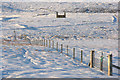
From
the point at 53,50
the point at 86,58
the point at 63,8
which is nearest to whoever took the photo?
the point at 86,58

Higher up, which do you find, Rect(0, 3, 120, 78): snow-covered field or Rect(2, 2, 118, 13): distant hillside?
Rect(2, 2, 118, 13): distant hillside

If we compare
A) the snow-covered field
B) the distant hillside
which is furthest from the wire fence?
the distant hillside

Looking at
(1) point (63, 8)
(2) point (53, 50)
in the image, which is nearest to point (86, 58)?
(2) point (53, 50)

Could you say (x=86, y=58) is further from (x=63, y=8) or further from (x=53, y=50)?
(x=63, y=8)

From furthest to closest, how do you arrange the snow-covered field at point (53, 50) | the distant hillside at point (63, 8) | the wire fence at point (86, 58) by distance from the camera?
the distant hillside at point (63, 8), the wire fence at point (86, 58), the snow-covered field at point (53, 50)

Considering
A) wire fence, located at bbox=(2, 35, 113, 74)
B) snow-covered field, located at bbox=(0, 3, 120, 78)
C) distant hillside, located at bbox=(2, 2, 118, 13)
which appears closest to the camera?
snow-covered field, located at bbox=(0, 3, 120, 78)

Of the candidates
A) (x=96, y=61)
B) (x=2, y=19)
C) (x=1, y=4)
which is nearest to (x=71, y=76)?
(x=96, y=61)

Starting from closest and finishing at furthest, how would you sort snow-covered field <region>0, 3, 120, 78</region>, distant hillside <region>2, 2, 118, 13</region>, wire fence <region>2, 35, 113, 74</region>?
snow-covered field <region>0, 3, 120, 78</region> → wire fence <region>2, 35, 113, 74</region> → distant hillside <region>2, 2, 118, 13</region>

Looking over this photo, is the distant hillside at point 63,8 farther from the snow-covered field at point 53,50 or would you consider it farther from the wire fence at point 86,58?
the wire fence at point 86,58

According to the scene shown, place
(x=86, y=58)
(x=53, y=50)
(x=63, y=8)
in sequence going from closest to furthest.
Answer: (x=86, y=58), (x=53, y=50), (x=63, y=8)

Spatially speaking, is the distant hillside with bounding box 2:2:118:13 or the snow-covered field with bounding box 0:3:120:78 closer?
the snow-covered field with bounding box 0:3:120:78

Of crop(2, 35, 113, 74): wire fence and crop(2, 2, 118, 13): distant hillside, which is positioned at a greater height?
crop(2, 2, 118, 13): distant hillside

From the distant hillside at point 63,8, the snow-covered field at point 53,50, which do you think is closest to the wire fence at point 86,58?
the snow-covered field at point 53,50

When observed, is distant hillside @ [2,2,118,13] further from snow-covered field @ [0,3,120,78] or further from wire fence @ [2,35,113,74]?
wire fence @ [2,35,113,74]
